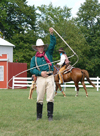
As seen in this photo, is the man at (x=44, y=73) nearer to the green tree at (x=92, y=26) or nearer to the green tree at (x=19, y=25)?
the green tree at (x=19, y=25)

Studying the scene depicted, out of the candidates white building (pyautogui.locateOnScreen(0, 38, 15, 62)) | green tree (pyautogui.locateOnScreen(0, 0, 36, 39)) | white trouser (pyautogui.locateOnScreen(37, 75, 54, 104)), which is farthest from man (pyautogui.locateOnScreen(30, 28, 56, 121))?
green tree (pyautogui.locateOnScreen(0, 0, 36, 39))

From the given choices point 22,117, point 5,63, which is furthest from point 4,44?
point 22,117

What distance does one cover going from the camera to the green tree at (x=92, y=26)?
49656 millimetres

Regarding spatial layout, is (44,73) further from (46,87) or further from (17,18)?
(17,18)

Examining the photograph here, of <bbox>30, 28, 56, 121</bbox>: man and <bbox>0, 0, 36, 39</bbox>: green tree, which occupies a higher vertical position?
<bbox>0, 0, 36, 39</bbox>: green tree

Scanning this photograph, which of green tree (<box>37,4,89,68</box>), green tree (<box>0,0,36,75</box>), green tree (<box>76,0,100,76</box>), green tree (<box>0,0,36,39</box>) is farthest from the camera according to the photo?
green tree (<box>0,0,36,39</box>)

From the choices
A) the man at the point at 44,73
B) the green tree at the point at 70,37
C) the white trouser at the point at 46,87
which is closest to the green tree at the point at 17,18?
the green tree at the point at 70,37

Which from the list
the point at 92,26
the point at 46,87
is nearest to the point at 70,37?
the point at 92,26

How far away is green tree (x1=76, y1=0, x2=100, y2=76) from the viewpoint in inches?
1955

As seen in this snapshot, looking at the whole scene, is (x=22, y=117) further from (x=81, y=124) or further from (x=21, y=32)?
(x=21, y=32)

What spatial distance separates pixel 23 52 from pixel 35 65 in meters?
40.0

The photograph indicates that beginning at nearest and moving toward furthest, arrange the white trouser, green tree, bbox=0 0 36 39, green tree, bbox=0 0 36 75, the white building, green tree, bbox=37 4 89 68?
1. the white trouser
2. green tree, bbox=37 4 89 68
3. the white building
4. green tree, bbox=0 0 36 75
5. green tree, bbox=0 0 36 39

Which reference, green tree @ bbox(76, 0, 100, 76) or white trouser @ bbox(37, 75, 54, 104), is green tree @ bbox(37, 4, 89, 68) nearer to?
green tree @ bbox(76, 0, 100, 76)

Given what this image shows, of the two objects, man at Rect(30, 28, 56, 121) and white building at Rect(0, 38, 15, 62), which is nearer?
man at Rect(30, 28, 56, 121)
